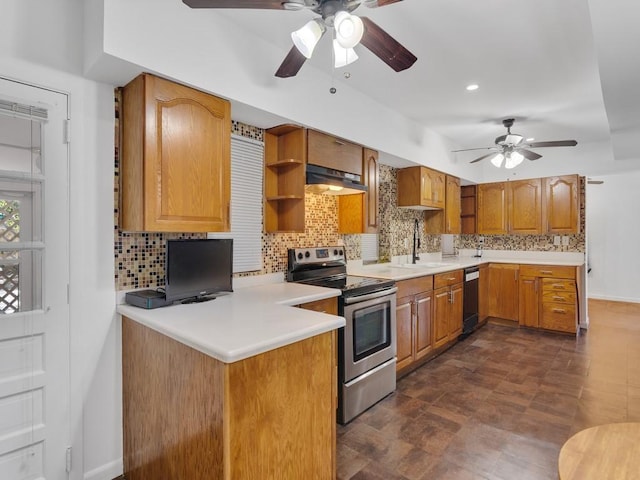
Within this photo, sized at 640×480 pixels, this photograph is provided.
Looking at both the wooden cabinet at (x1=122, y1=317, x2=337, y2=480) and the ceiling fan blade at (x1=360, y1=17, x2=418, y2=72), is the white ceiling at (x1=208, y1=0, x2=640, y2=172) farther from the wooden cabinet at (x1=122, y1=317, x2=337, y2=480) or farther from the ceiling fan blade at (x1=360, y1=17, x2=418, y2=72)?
the wooden cabinet at (x1=122, y1=317, x2=337, y2=480)

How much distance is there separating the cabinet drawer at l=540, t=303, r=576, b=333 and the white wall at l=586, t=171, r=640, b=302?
2.91 m

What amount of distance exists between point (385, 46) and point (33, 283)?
A: 2.07 meters

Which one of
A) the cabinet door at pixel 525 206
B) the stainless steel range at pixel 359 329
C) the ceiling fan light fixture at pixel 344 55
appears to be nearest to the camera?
the ceiling fan light fixture at pixel 344 55

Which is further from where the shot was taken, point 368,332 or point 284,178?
point 284,178

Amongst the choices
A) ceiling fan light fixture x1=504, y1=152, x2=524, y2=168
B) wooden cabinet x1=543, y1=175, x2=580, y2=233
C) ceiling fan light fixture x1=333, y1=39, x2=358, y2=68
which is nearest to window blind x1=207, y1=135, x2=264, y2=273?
ceiling fan light fixture x1=333, y1=39, x2=358, y2=68

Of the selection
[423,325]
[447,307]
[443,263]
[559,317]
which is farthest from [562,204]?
[423,325]

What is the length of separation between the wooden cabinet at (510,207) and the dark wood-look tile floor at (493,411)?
171 cm

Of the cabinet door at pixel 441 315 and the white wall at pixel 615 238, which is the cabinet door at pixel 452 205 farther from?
the white wall at pixel 615 238

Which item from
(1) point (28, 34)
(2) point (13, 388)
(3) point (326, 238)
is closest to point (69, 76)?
(1) point (28, 34)

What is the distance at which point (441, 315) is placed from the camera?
3.73 metres

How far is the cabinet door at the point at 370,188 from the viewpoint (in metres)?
3.29

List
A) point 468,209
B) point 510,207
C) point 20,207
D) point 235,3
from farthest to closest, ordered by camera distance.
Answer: point 468,209
point 510,207
point 20,207
point 235,3

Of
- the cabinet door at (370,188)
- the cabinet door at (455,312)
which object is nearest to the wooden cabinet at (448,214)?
the cabinet door at (455,312)

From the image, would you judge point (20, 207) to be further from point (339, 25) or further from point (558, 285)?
point (558, 285)
